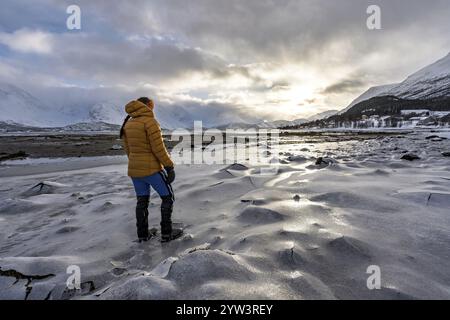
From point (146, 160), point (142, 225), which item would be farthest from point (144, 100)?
point (142, 225)

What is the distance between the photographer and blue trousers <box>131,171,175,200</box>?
12.9ft

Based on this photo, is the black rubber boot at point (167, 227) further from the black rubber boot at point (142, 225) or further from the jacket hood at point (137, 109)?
the jacket hood at point (137, 109)

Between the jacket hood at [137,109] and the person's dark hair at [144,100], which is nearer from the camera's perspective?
the jacket hood at [137,109]

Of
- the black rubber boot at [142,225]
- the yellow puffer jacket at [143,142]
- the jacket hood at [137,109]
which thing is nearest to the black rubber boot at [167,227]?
the black rubber boot at [142,225]

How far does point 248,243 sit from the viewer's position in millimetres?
3232

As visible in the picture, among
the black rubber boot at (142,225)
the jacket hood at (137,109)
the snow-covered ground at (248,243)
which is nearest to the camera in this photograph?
the snow-covered ground at (248,243)

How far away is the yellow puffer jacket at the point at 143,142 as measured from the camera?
3752 millimetres

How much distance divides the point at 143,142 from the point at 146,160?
27 cm

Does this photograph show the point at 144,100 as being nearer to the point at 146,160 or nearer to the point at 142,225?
the point at 146,160

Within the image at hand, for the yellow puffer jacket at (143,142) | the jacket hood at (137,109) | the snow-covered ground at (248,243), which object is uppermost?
the jacket hood at (137,109)

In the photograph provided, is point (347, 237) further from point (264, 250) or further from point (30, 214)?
point (30, 214)

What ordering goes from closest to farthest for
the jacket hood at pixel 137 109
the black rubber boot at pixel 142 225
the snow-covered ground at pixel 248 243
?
1. the snow-covered ground at pixel 248 243
2. the jacket hood at pixel 137 109
3. the black rubber boot at pixel 142 225

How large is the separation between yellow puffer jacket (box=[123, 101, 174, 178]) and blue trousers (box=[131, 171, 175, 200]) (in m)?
0.10
